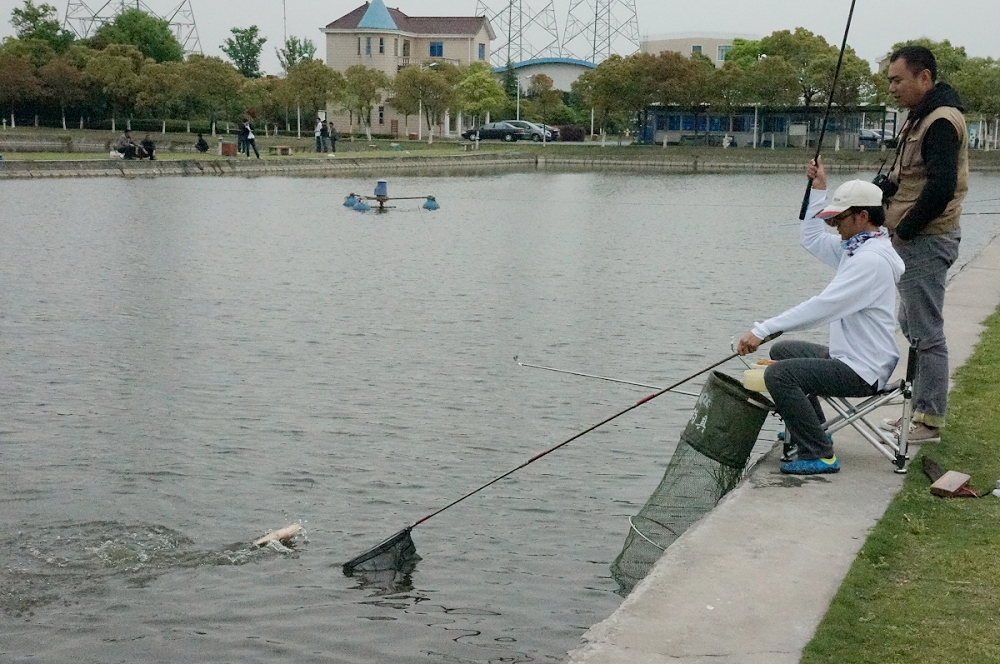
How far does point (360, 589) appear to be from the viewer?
22.3ft

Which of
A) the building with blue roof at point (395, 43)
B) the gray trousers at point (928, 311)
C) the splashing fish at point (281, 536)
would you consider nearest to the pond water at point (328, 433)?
the splashing fish at point (281, 536)

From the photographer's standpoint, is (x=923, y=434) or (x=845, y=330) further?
(x=923, y=434)

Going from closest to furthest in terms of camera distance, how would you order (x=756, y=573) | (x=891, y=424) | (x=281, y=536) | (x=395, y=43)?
(x=756, y=573) → (x=281, y=536) → (x=891, y=424) → (x=395, y=43)

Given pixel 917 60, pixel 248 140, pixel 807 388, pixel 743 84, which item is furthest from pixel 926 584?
pixel 743 84

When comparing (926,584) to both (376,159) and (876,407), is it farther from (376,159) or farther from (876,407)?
(376,159)

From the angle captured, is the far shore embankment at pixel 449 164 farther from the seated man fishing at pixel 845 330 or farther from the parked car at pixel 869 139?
the seated man fishing at pixel 845 330

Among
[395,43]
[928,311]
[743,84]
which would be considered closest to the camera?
[928,311]

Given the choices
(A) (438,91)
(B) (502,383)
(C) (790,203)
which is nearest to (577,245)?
(B) (502,383)

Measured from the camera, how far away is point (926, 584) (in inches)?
205

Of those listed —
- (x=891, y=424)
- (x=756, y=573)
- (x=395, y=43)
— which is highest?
(x=395, y=43)

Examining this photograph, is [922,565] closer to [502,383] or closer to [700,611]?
[700,611]

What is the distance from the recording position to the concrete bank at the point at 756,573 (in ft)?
15.2

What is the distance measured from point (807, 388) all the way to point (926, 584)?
68.1 inches

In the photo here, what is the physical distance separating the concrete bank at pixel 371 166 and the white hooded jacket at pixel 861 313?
3981cm
